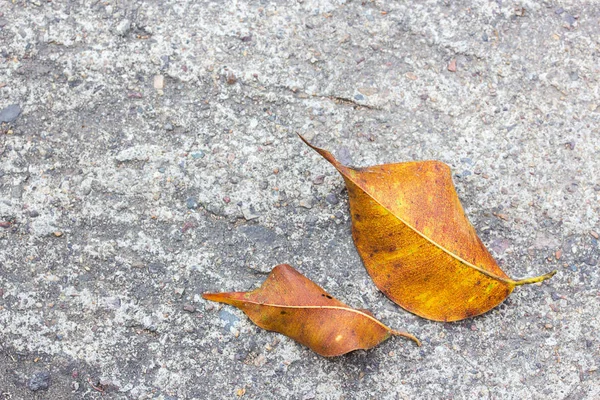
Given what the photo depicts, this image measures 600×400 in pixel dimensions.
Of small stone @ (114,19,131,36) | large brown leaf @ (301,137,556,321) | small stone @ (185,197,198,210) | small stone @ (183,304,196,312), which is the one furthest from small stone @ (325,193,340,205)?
small stone @ (114,19,131,36)

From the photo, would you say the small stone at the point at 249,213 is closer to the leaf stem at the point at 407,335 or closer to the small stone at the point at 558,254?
the leaf stem at the point at 407,335

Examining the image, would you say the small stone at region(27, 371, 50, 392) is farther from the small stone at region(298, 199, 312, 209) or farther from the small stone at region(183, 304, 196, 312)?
the small stone at region(298, 199, 312, 209)

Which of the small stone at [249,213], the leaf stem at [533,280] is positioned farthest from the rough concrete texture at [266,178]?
the leaf stem at [533,280]

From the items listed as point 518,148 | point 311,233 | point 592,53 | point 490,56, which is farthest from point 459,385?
point 592,53

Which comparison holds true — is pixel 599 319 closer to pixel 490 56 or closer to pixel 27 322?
pixel 490 56

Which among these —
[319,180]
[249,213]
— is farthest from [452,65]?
[249,213]

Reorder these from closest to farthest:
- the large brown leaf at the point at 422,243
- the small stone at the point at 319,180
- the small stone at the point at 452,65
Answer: the large brown leaf at the point at 422,243
the small stone at the point at 319,180
the small stone at the point at 452,65
